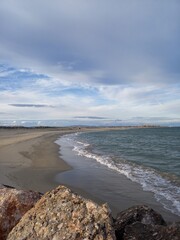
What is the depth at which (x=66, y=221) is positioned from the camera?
4164 millimetres

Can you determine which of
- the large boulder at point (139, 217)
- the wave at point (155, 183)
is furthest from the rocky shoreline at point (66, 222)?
the wave at point (155, 183)

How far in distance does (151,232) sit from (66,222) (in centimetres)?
156

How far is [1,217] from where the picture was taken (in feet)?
17.0

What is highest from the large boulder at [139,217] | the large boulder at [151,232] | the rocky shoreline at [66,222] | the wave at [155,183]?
the rocky shoreline at [66,222]

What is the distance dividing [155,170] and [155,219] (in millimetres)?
12569

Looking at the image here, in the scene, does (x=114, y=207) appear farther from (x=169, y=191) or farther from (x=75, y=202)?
(x=75, y=202)

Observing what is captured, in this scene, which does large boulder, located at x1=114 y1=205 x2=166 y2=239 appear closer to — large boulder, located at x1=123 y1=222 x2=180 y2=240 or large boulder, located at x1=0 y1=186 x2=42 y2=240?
large boulder, located at x1=123 y1=222 x2=180 y2=240

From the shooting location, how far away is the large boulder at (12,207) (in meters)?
5.16

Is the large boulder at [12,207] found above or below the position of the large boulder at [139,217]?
above

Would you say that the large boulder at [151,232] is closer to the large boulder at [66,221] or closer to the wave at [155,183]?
the large boulder at [66,221]

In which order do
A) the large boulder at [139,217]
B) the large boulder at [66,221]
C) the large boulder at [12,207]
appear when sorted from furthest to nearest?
the large boulder at [139,217] → the large boulder at [12,207] → the large boulder at [66,221]

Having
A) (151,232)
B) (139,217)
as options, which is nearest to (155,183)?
(139,217)

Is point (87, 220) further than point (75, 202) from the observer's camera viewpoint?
No

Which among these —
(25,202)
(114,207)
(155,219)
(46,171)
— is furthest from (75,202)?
(46,171)
